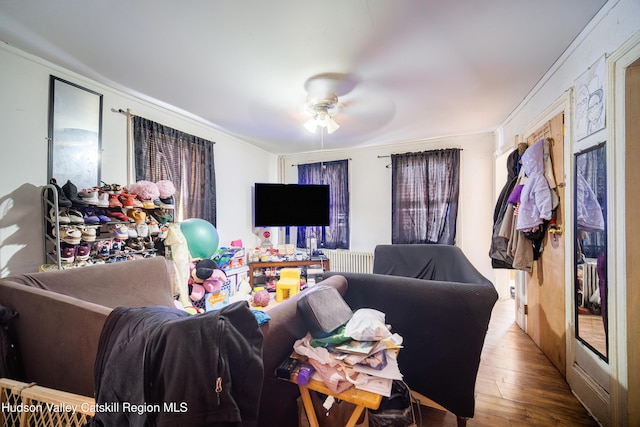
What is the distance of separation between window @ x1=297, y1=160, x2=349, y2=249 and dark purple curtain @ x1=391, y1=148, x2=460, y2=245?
31.4 inches

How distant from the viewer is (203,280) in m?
2.53

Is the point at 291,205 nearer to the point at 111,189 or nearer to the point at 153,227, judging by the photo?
the point at 153,227

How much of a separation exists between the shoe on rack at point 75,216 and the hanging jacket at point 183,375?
1.49m

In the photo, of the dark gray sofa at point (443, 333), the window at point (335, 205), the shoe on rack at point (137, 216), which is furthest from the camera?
the window at point (335, 205)

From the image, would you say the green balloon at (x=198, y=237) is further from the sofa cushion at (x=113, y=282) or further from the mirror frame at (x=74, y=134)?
the mirror frame at (x=74, y=134)

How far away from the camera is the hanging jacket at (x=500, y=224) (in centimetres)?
230

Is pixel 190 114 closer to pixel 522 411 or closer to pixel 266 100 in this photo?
pixel 266 100

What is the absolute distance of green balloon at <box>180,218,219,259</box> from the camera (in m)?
2.52

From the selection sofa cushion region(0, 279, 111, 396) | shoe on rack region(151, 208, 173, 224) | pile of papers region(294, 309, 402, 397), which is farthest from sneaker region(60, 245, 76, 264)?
pile of papers region(294, 309, 402, 397)

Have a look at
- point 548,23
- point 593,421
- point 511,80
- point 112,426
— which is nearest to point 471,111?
point 511,80

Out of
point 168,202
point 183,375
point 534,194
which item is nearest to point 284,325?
point 183,375

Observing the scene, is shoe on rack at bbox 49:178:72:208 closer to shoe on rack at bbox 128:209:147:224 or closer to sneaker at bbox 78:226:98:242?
sneaker at bbox 78:226:98:242

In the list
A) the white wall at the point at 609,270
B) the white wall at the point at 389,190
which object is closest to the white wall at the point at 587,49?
the white wall at the point at 609,270

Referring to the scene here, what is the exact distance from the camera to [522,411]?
1.47 meters
